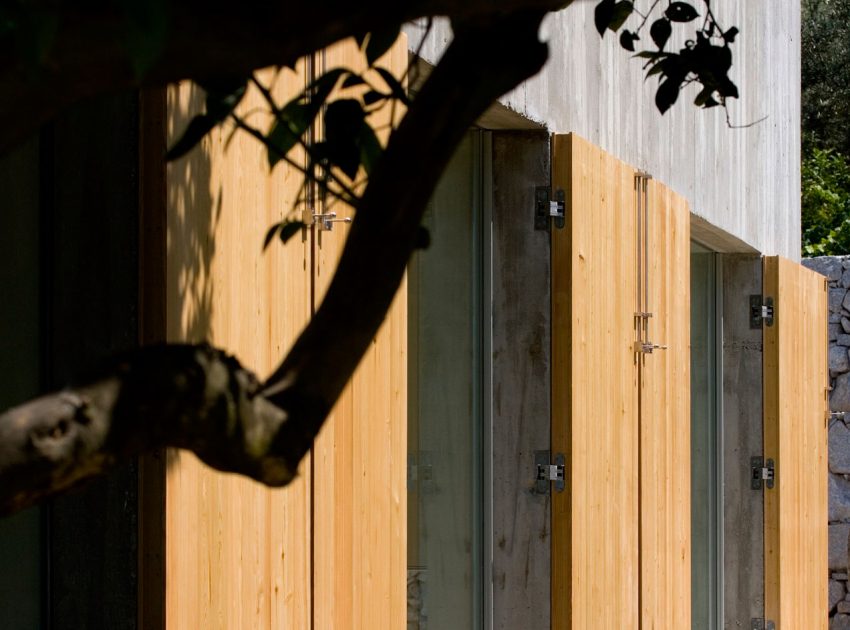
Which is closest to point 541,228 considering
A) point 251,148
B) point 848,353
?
point 251,148

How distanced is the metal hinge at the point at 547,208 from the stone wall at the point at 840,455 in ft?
24.7

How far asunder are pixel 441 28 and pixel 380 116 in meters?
0.61

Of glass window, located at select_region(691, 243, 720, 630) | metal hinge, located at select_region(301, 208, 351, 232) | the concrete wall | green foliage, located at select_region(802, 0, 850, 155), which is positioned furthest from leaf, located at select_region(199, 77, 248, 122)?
green foliage, located at select_region(802, 0, 850, 155)

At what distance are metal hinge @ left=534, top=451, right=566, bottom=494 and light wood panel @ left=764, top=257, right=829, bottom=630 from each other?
14.2 feet

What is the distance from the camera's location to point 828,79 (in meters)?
21.8

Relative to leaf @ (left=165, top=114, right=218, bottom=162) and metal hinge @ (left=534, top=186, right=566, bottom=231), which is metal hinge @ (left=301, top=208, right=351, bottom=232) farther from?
metal hinge @ (left=534, top=186, right=566, bottom=231)

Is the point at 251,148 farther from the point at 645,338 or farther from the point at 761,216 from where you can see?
the point at 761,216

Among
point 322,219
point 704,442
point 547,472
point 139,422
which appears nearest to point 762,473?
point 704,442

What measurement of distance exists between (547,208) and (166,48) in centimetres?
403

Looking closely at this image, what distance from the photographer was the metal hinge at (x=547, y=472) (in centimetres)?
498

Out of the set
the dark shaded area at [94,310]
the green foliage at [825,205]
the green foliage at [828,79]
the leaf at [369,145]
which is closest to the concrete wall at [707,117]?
the dark shaded area at [94,310]

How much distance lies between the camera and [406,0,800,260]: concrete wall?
521cm

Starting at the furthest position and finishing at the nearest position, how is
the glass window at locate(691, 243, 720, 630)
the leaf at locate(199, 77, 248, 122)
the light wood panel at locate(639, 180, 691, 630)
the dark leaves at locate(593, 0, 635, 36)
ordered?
the glass window at locate(691, 243, 720, 630) → the light wood panel at locate(639, 180, 691, 630) → the dark leaves at locate(593, 0, 635, 36) → the leaf at locate(199, 77, 248, 122)

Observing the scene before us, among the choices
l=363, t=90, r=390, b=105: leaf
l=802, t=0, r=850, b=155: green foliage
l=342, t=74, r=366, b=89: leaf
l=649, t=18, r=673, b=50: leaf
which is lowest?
l=363, t=90, r=390, b=105: leaf
